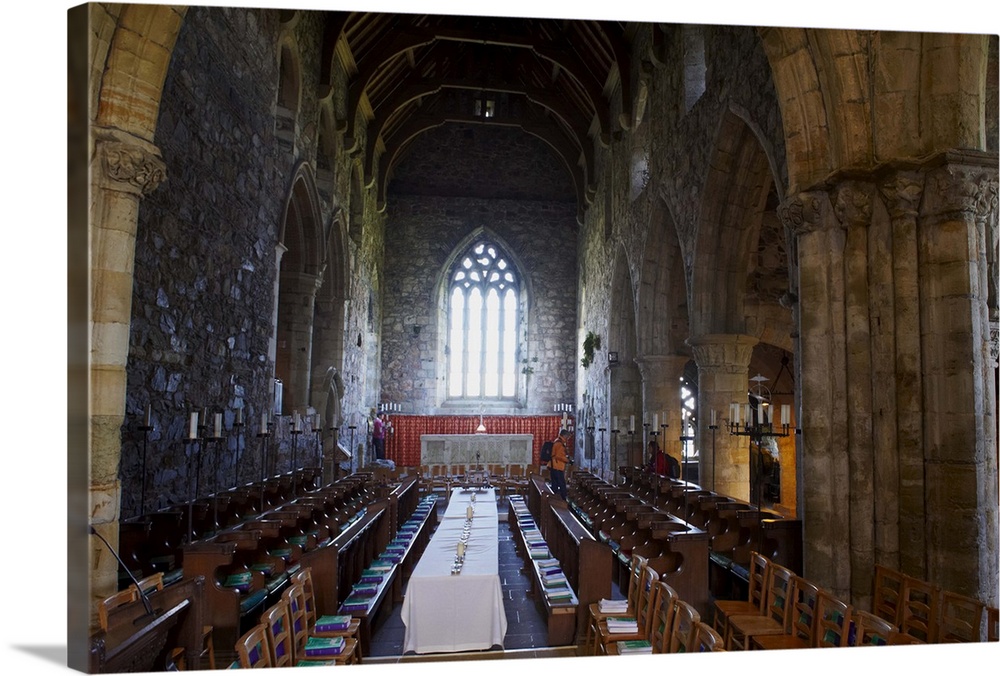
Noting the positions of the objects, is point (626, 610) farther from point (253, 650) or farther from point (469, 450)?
point (469, 450)

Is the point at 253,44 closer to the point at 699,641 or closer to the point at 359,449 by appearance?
the point at 699,641

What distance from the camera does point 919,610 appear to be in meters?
3.77

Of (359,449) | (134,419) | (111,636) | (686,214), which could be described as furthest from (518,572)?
(359,449)

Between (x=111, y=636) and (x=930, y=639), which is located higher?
(x=111, y=636)

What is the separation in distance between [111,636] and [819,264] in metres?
4.46

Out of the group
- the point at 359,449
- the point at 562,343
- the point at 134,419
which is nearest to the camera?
the point at 134,419

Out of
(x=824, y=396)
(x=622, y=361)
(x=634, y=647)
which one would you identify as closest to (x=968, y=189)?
(x=824, y=396)

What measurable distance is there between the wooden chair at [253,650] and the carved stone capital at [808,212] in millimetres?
4074

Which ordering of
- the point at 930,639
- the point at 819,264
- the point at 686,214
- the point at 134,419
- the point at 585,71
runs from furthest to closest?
the point at 585,71 < the point at 686,214 < the point at 134,419 < the point at 819,264 < the point at 930,639

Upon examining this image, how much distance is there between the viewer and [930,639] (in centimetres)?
340

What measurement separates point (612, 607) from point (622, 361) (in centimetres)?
900

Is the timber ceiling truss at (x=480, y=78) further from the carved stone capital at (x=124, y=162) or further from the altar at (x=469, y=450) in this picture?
the carved stone capital at (x=124, y=162)

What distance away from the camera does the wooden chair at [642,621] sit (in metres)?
3.58

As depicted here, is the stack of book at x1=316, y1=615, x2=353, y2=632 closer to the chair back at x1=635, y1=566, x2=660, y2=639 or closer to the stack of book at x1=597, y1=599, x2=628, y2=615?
the stack of book at x1=597, y1=599, x2=628, y2=615
